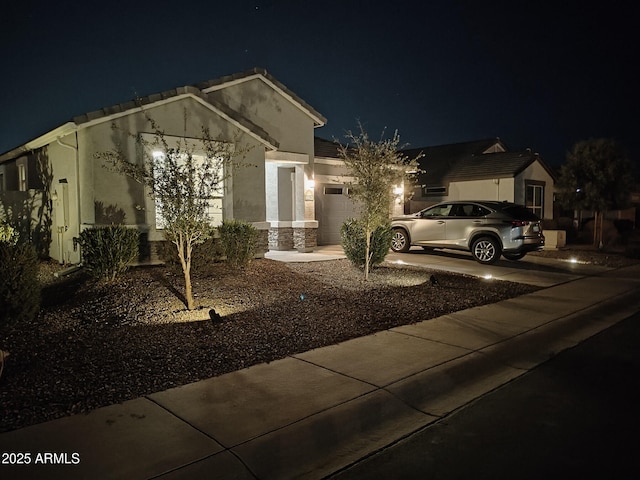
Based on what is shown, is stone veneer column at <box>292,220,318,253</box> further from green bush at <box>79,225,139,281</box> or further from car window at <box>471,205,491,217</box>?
green bush at <box>79,225,139,281</box>

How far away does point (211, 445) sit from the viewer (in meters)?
3.93

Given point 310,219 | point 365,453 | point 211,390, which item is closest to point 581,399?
point 365,453

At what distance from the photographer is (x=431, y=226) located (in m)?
15.7

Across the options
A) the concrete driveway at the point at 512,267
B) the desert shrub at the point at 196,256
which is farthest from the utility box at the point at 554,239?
the desert shrub at the point at 196,256

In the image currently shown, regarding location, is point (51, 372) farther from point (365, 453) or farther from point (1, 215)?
point (1, 215)

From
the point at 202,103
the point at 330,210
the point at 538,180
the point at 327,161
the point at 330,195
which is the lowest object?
the point at 330,210

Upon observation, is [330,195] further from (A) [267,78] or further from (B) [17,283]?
(B) [17,283]

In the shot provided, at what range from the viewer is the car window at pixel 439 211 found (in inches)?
616

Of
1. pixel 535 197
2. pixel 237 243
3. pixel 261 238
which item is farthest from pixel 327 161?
pixel 535 197

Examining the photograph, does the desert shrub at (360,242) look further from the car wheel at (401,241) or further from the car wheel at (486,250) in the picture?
the car wheel at (401,241)

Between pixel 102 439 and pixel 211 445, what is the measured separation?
87 centimetres

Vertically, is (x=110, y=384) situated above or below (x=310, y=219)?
below

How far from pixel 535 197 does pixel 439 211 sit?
36.5 ft

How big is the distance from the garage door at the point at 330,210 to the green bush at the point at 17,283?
11.7m
